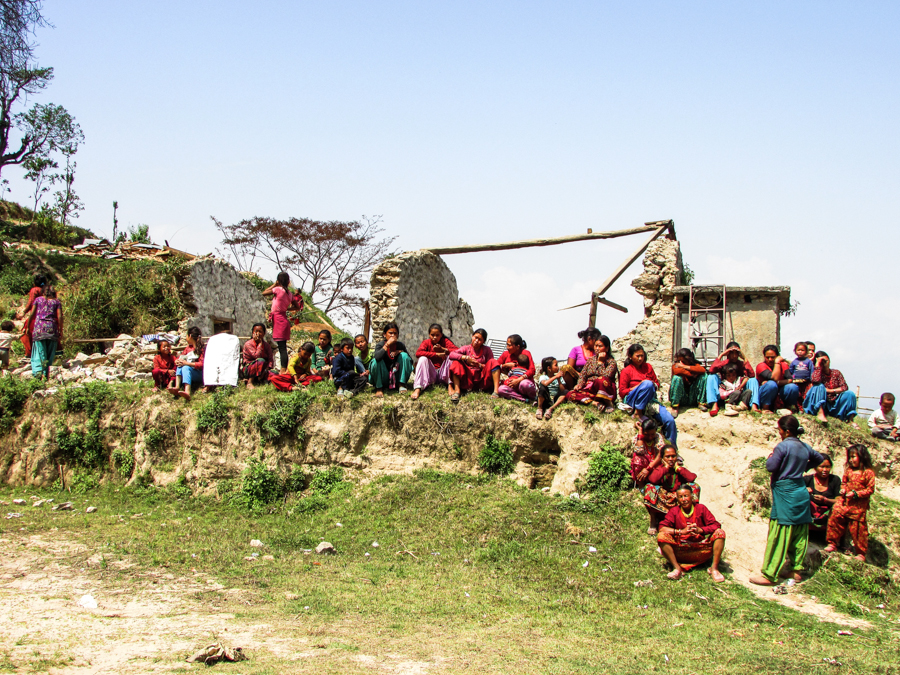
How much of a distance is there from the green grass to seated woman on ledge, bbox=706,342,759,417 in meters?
1.96

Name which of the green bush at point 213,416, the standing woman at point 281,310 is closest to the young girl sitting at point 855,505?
the standing woman at point 281,310

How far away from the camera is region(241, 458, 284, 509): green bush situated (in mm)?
9586

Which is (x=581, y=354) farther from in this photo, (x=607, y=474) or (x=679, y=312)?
(x=679, y=312)

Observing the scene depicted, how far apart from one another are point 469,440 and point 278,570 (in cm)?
331

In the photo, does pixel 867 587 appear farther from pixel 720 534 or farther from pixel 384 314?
pixel 384 314

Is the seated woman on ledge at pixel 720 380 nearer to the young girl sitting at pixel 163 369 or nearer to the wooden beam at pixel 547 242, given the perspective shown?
the wooden beam at pixel 547 242

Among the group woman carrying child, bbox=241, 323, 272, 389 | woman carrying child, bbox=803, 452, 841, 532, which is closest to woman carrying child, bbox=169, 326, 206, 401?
woman carrying child, bbox=241, 323, 272, 389

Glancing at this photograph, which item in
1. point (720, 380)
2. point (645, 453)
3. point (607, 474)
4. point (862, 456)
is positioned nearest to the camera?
point (862, 456)

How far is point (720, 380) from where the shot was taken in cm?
971

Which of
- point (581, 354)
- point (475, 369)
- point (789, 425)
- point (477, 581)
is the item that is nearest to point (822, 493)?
point (789, 425)

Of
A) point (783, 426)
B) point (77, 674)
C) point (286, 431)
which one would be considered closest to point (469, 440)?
point (286, 431)

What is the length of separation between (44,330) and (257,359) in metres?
4.17

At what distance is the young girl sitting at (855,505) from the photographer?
7.23m

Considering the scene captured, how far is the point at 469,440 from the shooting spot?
31.3 ft
